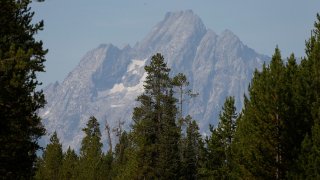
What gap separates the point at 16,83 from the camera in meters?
18.5

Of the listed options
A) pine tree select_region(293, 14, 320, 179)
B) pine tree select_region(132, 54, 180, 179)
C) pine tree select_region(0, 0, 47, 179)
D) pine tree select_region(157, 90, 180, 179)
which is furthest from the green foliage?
pine tree select_region(0, 0, 47, 179)

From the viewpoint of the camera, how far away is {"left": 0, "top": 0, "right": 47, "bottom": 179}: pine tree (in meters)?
18.7

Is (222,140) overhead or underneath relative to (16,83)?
overhead

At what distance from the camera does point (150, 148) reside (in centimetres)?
5203

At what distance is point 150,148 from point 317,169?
29.7 meters

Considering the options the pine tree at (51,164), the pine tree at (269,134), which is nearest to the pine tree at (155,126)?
the pine tree at (51,164)

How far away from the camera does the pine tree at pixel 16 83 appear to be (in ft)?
61.3

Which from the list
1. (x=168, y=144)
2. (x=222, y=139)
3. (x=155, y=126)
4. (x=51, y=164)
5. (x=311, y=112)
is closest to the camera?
(x=311, y=112)

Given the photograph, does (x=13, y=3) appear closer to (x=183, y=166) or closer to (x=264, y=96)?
(x=264, y=96)

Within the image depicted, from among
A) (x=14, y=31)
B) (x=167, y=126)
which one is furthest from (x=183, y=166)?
(x=14, y=31)

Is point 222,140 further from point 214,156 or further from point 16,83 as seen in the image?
point 16,83

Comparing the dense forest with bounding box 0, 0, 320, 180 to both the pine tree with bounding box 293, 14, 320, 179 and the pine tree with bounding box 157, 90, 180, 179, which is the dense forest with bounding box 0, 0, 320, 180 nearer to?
the pine tree with bounding box 293, 14, 320, 179

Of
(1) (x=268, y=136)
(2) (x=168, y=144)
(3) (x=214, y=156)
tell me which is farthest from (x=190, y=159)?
(1) (x=268, y=136)

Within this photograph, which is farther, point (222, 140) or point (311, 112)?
point (222, 140)
